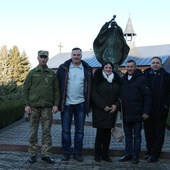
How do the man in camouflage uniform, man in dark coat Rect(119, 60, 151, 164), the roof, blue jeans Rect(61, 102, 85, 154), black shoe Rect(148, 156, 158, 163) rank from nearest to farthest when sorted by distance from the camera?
the man in camouflage uniform, man in dark coat Rect(119, 60, 151, 164), blue jeans Rect(61, 102, 85, 154), black shoe Rect(148, 156, 158, 163), the roof

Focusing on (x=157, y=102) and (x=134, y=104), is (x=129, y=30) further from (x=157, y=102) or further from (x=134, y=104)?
(x=134, y=104)

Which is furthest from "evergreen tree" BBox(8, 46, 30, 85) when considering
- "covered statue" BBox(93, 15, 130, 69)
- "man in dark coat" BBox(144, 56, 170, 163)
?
"man in dark coat" BBox(144, 56, 170, 163)

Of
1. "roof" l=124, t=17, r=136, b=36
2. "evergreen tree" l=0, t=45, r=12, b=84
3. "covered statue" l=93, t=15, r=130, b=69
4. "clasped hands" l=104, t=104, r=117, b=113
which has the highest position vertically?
"roof" l=124, t=17, r=136, b=36

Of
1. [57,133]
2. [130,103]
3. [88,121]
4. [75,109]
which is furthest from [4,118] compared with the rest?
[130,103]

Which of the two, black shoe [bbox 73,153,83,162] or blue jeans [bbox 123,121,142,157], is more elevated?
blue jeans [bbox 123,121,142,157]

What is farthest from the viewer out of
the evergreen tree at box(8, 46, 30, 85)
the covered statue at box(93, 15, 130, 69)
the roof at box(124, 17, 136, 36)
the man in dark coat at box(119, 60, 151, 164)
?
the evergreen tree at box(8, 46, 30, 85)

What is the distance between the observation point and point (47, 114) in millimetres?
4926

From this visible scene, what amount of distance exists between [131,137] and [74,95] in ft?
4.16

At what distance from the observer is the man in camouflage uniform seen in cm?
489

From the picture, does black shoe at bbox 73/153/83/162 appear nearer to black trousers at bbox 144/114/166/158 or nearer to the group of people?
the group of people

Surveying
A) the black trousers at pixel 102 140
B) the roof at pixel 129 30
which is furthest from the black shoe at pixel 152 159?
the roof at pixel 129 30

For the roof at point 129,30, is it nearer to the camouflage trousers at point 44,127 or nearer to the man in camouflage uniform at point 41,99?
the man in camouflage uniform at point 41,99

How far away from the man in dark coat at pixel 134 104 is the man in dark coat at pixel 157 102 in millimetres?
238

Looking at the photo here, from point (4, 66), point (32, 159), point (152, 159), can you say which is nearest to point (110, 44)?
point (152, 159)
